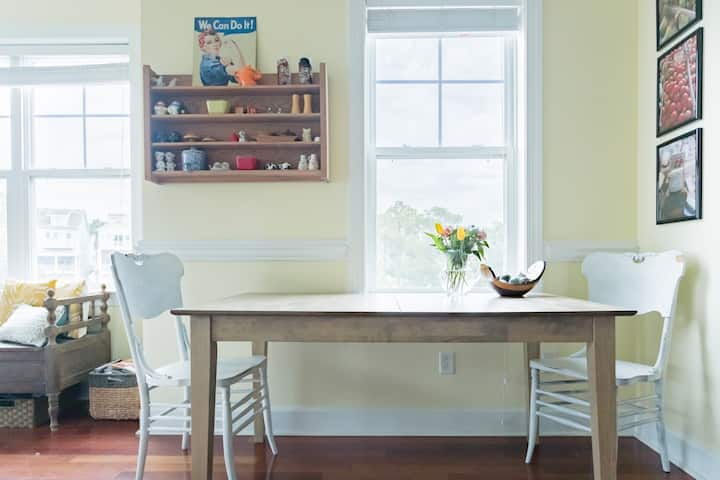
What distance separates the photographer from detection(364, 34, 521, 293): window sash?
261 centimetres

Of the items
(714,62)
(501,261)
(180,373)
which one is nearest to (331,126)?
(501,261)

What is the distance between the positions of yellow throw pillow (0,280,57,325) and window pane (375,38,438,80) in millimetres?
2479

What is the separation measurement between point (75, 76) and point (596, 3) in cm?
319

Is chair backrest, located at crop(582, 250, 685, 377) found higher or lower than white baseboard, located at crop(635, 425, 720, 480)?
higher

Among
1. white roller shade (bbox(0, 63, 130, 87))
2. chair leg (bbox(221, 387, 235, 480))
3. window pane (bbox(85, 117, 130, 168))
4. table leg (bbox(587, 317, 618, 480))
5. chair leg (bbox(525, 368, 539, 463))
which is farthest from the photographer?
window pane (bbox(85, 117, 130, 168))

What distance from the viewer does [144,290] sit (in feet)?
6.62

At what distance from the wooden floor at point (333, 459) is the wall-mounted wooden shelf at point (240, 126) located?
4.51ft

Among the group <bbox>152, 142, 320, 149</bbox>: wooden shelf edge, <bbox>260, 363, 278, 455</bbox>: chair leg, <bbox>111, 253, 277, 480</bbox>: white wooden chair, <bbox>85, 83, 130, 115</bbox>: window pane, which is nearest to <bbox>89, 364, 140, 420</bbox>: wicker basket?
<bbox>111, 253, 277, 480</bbox>: white wooden chair

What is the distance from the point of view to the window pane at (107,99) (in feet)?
10.4

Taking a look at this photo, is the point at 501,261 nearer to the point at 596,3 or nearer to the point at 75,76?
the point at 596,3

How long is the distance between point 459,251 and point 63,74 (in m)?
2.83

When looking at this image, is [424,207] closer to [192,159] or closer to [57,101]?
[192,159]

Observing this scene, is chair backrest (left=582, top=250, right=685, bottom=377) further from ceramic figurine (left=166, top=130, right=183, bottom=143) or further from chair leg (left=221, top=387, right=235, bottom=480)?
ceramic figurine (left=166, top=130, right=183, bottom=143)

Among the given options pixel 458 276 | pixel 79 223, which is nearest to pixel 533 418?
pixel 458 276
